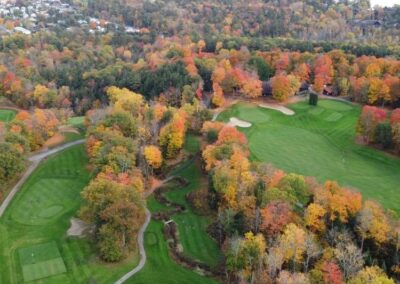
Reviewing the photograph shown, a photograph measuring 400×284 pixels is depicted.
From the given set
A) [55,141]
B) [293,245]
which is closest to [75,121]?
[55,141]

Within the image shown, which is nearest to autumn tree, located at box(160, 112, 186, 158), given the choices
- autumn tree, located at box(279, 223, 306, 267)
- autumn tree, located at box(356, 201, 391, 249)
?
autumn tree, located at box(279, 223, 306, 267)

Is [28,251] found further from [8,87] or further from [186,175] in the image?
[8,87]

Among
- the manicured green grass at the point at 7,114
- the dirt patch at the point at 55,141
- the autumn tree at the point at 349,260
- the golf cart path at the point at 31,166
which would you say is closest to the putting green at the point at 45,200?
the golf cart path at the point at 31,166

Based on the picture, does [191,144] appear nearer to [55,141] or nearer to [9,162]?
[55,141]

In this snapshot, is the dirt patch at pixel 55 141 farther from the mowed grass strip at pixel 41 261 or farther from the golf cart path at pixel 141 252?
the mowed grass strip at pixel 41 261

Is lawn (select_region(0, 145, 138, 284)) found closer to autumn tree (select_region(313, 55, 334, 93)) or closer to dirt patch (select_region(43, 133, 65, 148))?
dirt patch (select_region(43, 133, 65, 148))

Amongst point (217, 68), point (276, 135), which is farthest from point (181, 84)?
point (276, 135)
